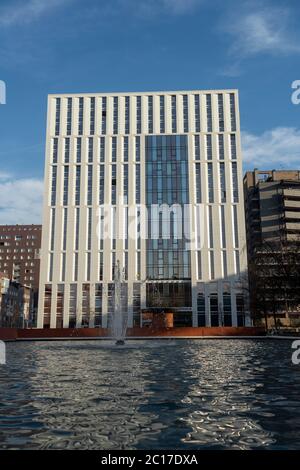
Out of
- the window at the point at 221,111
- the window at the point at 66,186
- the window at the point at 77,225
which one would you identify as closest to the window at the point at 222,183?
the window at the point at 221,111

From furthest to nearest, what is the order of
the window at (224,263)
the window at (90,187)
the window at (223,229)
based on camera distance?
the window at (90,187)
the window at (223,229)
the window at (224,263)

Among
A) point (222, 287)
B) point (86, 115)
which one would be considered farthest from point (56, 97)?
point (222, 287)

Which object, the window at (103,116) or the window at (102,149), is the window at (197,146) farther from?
the window at (103,116)

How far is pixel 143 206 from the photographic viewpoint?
87.8 meters

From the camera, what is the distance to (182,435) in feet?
24.0

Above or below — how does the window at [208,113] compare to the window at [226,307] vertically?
above

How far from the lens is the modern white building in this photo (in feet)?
281

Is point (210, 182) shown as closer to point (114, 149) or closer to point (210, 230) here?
point (210, 230)

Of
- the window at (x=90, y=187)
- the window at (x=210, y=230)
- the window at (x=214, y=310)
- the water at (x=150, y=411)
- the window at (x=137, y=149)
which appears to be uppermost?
the window at (x=137, y=149)

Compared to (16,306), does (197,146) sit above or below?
above

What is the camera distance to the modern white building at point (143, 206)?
281 ft

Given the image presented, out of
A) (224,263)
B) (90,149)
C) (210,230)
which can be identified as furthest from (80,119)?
(224,263)

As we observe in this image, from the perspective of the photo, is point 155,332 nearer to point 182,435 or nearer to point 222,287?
point 222,287
